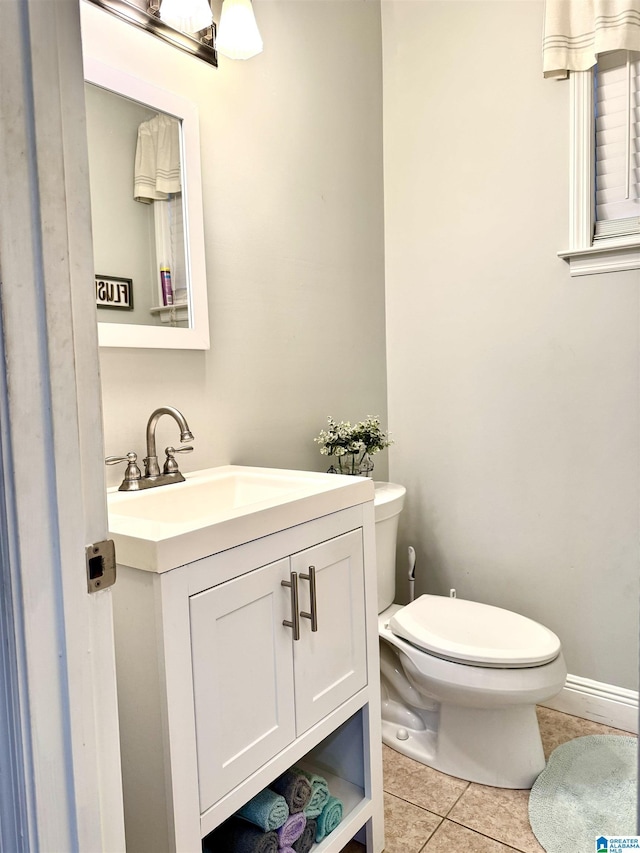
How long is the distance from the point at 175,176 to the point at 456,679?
1491mm

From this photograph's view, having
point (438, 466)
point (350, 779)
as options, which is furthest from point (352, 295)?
point (350, 779)

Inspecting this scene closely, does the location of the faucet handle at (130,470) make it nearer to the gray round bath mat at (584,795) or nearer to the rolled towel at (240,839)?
the rolled towel at (240,839)

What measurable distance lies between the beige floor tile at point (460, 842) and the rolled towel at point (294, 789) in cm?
39

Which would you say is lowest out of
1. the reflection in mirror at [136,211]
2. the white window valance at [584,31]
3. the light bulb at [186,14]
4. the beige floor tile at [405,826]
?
the beige floor tile at [405,826]

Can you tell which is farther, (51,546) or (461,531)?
(461,531)

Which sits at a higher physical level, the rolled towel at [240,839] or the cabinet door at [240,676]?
the cabinet door at [240,676]

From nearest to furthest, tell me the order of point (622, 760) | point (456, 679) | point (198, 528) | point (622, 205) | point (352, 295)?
point (198, 528)
point (456, 679)
point (622, 760)
point (622, 205)
point (352, 295)

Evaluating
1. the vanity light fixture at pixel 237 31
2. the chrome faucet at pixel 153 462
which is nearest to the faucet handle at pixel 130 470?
the chrome faucet at pixel 153 462

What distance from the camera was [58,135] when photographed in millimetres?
599

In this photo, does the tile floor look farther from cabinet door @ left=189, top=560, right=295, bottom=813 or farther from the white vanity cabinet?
cabinet door @ left=189, top=560, right=295, bottom=813

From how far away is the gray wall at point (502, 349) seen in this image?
1.84 meters

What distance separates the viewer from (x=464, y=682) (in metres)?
1.50

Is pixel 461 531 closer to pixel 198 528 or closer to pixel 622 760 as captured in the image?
pixel 622 760

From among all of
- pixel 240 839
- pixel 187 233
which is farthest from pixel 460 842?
pixel 187 233
